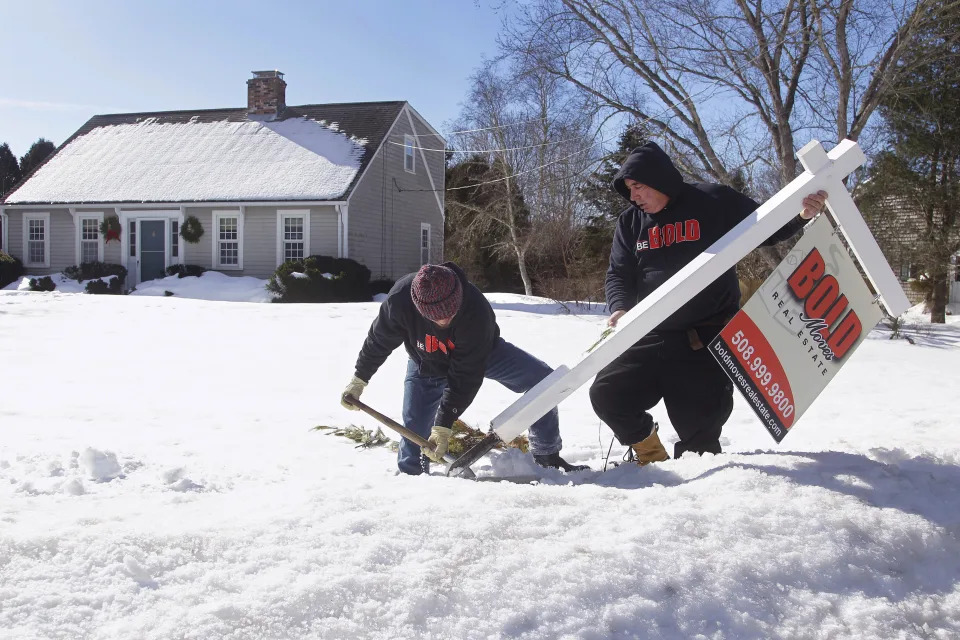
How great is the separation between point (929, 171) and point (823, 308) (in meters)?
17.8

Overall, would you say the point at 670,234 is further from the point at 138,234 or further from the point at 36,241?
the point at 36,241

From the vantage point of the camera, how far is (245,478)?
12.7 ft

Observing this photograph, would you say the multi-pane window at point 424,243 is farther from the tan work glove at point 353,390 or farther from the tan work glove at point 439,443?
the tan work glove at point 439,443

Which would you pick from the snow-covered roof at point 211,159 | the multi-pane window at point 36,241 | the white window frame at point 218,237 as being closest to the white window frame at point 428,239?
the snow-covered roof at point 211,159

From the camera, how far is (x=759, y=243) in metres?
3.04

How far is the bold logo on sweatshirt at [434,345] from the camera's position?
398cm

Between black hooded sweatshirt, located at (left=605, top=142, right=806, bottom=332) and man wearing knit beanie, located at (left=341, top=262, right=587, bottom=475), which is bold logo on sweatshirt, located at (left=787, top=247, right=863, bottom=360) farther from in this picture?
man wearing knit beanie, located at (left=341, top=262, right=587, bottom=475)

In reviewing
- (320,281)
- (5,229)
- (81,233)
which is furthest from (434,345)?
(5,229)

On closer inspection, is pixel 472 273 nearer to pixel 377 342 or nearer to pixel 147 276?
pixel 147 276

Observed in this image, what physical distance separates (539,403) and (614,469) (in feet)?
1.75

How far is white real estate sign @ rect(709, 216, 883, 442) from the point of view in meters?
3.08

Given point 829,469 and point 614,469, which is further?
point 614,469

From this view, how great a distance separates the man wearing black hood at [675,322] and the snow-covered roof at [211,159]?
54.9 feet

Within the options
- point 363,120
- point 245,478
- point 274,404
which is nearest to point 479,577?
point 245,478
